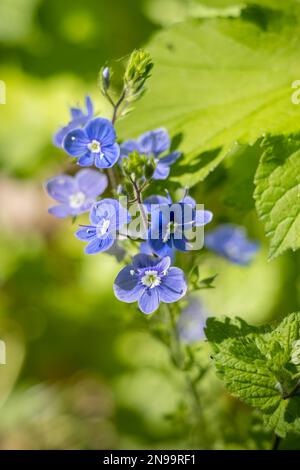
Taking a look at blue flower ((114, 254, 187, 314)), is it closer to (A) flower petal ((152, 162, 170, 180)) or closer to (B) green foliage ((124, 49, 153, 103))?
(A) flower petal ((152, 162, 170, 180))

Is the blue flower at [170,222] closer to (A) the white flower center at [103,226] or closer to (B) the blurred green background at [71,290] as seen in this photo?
(A) the white flower center at [103,226]

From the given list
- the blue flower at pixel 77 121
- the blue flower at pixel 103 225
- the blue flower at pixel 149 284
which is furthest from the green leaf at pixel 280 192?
the blue flower at pixel 77 121

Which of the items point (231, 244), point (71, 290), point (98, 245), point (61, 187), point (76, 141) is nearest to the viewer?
point (98, 245)

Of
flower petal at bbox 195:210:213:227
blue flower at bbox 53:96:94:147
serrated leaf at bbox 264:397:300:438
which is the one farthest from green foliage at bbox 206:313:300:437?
blue flower at bbox 53:96:94:147

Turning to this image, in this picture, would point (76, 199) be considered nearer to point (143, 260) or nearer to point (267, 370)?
point (143, 260)

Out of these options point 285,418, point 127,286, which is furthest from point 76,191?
point 285,418
